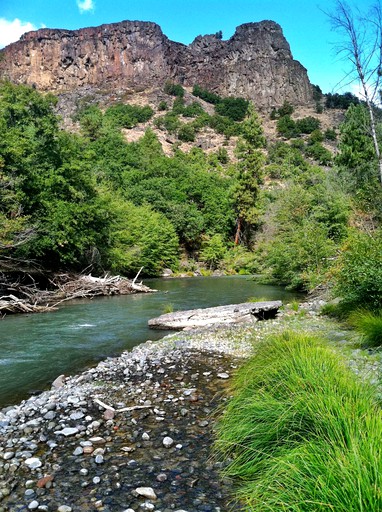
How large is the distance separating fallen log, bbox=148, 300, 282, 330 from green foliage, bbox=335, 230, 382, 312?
2.78 meters

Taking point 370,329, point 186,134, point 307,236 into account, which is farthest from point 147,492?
point 186,134

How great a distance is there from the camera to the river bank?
3.31 m

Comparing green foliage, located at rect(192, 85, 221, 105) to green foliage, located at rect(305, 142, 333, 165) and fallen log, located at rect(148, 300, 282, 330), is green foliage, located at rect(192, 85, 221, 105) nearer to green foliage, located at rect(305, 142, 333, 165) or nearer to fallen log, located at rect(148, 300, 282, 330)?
green foliage, located at rect(305, 142, 333, 165)

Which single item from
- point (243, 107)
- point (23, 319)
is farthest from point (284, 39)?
point (23, 319)

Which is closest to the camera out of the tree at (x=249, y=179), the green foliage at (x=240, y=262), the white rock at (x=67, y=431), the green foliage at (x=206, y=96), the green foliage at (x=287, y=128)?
the white rock at (x=67, y=431)

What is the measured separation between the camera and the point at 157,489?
3.40 metres

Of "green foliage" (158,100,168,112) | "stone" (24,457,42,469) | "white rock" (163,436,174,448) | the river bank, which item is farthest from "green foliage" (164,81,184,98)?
"stone" (24,457,42,469)

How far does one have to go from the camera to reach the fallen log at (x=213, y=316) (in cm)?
1188

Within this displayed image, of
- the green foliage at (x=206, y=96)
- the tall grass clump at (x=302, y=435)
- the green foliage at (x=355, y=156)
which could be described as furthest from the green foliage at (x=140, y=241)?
the green foliage at (x=206, y=96)

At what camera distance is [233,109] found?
344 ft

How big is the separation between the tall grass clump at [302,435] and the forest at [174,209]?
565cm

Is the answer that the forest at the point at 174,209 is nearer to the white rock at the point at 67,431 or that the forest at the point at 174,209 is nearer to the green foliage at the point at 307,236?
the green foliage at the point at 307,236

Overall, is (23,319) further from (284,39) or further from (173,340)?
(284,39)

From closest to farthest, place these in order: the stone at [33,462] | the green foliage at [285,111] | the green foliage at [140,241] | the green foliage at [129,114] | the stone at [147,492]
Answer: the stone at [147,492] → the stone at [33,462] → the green foliage at [140,241] → the green foliage at [129,114] → the green foliage at [285,111]
